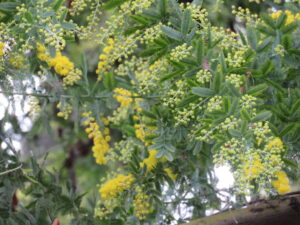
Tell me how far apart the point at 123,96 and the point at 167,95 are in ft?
1.01

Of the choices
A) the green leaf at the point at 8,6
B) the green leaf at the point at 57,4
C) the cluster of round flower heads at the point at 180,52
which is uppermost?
the green leaf at the point at 8,6

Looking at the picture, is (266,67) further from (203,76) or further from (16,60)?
(16,60)

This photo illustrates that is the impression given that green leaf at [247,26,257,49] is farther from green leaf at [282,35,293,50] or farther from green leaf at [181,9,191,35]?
green leaf at [181,9,191,35]

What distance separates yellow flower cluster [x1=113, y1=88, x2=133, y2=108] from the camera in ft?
7.89

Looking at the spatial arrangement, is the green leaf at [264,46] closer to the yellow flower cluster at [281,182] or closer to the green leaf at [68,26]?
the yellow flower cluster at [281,182]

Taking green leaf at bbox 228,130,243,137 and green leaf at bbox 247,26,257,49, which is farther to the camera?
green leaf at bbox 247,26,257,49

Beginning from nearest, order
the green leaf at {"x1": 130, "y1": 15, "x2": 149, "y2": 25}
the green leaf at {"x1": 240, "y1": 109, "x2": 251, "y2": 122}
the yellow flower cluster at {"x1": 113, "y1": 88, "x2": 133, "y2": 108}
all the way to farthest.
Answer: the green leaf at {"x1": 240, "y1": 109, "x2": 251, "y2": 122}, the green leaf at {"x1": 130, "y1": 15, "x2": 149, "y2": 25}, the yellow flower cluster at {"x1": 113, "y1": 88, "x2": 133, "y2": 108}

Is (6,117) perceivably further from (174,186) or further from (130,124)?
(174,186)

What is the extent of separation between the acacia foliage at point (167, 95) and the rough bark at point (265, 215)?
8cm

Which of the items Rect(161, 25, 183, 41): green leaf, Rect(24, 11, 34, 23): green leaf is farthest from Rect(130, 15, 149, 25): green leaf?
Rect(24, 11, 34, 23): green leaf

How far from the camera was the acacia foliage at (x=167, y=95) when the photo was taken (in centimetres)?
178

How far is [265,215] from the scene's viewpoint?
1.89 metres

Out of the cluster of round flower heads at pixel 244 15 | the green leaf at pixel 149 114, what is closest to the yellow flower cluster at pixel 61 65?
the green leaf at pixel 149 114

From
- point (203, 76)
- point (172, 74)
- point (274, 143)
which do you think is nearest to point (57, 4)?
point (172, 74)
